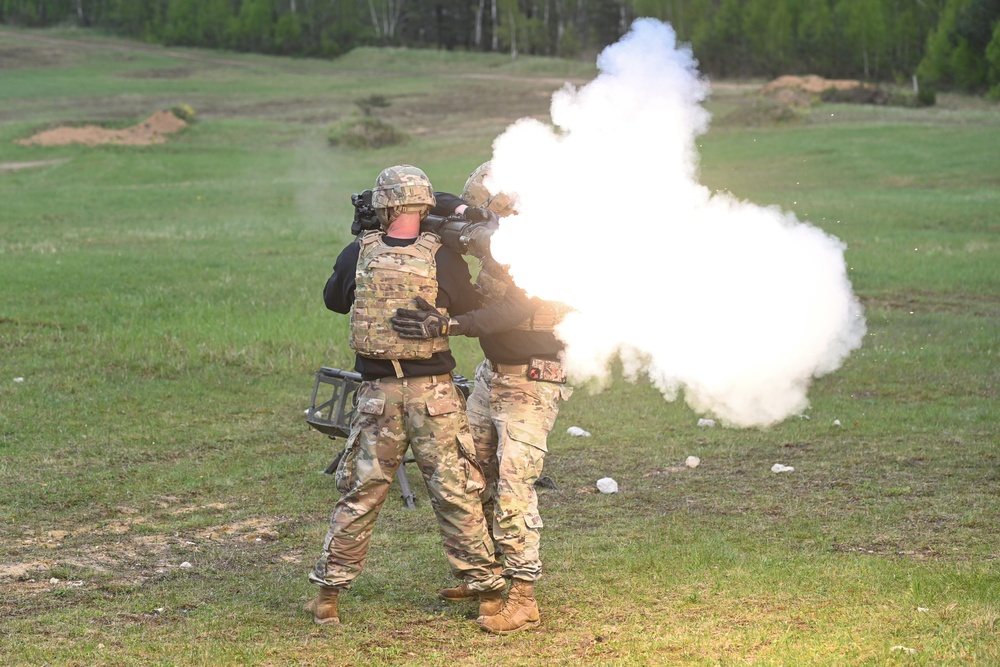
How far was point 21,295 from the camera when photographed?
17.7 m

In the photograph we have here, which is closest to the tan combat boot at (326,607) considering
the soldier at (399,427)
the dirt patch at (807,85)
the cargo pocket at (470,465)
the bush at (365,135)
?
the soldier at (399,427)

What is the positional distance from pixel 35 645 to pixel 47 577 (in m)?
1.39

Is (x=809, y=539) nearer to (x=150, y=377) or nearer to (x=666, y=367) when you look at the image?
(x=666, y=367)

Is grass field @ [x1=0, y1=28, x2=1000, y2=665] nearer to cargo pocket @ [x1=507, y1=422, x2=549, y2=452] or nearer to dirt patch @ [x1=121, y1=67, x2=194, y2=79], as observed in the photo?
cargo pocket @ [x1=507, y1=422, x2=549, y2=452]

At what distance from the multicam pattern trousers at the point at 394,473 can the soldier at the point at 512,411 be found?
17 cm

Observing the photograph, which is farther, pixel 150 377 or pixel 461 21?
pixel 461 21

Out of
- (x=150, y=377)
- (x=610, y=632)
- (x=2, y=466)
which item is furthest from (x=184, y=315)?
(x=610, y=632)

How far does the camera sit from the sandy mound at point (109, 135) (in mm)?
49438

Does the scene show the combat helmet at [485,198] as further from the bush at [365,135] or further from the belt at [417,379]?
the bush at [365,135]

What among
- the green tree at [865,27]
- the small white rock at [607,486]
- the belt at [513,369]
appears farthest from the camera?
the green tree at [865,27]

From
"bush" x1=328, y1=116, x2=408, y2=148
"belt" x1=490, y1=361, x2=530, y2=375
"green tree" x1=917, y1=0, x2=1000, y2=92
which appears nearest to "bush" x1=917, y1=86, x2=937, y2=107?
"green tree" x1=917, y1=0, x2=1000, y2=92

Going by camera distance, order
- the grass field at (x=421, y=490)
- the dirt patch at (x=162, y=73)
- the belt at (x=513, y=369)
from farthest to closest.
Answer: the dirt patch at (x=162, y=73) < the belt at (x=513, y=369) < the grass field at (x=421, y=490)

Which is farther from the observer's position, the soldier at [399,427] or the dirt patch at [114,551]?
→ the dirt patch at [114,551]

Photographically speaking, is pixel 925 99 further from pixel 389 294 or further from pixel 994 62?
pixel 389 294
